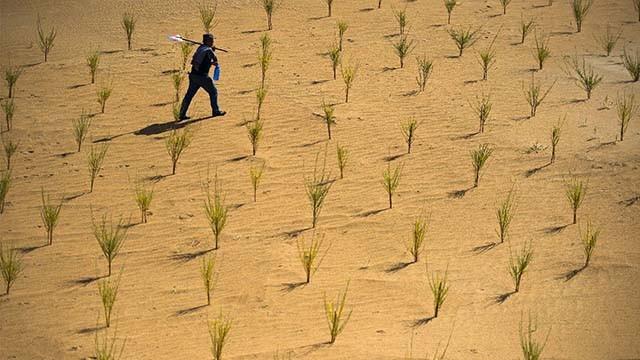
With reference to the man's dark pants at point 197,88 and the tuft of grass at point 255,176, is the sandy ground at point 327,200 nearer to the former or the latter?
the tuft of grass at point 255,176

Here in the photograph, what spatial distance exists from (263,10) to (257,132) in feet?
18.0

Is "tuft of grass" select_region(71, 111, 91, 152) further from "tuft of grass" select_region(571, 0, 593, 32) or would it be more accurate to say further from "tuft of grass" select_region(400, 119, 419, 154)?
"tuft of grass" select_region(571, 0, 593, 32)

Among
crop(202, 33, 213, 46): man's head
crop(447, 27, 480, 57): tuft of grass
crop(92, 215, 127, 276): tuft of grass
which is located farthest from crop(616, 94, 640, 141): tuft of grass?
crop(92, 215, 127, 276): tuft of grass

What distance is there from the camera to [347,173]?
10.7 meters

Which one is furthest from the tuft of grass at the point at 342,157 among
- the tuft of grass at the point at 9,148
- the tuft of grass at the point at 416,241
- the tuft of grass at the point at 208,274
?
the tuft of grass at the point at 9,148

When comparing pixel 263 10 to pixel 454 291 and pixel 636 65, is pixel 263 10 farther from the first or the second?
pixel 454 291

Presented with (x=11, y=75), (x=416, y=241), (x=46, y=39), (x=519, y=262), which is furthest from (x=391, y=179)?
(x=46, y=39)

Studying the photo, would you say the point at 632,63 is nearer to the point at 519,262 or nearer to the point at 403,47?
the point at 403,47

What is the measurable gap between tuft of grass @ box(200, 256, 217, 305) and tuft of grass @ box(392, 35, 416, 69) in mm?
5796

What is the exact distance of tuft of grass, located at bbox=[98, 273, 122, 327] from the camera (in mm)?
7789

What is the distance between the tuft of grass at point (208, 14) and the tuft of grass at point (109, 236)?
5.93 metres

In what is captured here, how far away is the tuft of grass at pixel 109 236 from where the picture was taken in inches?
340

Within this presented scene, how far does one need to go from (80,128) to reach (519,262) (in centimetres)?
557

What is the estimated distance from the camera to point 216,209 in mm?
9094
